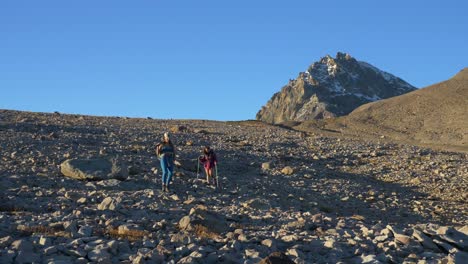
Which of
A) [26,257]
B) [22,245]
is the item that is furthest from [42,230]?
[26,257]

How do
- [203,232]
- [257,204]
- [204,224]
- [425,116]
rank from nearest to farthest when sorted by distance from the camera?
[203,232], [204,224], [257,204], [425,116]

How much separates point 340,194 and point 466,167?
12.9 meters

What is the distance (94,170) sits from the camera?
21.5m

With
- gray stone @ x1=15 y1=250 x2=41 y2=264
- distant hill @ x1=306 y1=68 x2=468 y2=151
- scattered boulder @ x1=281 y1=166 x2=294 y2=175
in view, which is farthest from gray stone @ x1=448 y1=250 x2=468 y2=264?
distant hill @ x1=306 y1=68 x2=468 y2=151

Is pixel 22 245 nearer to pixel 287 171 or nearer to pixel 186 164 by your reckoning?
pixel 186 164

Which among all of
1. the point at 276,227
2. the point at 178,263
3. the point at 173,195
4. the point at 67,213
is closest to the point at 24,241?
the point at 178,263

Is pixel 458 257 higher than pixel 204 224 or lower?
lower

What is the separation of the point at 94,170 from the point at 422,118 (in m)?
58.3

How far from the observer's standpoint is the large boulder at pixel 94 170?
21.2 meters

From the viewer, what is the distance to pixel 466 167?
1276 inches

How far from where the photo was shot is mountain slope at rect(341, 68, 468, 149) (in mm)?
61781

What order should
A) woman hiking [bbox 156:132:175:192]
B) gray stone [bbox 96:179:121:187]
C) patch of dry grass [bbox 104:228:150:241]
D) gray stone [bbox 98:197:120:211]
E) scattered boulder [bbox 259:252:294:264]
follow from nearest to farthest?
1. scattered boulder [bbox 259:252:294:264]
2. patch of dry grass [bbox 104:228:150:241]
3. gray stone [bbox 98:197:120:211]
4. woman hiking [bbox 156:132:175:192]
5. gray stone [bbox 96:179:121:187]

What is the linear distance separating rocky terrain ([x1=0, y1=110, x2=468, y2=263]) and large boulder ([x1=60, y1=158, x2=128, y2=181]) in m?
0.04

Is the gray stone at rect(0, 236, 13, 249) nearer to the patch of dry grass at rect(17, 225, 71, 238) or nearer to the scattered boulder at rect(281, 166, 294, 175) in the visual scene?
the patch of dry grass at rect(17, 225, 71, 238)
